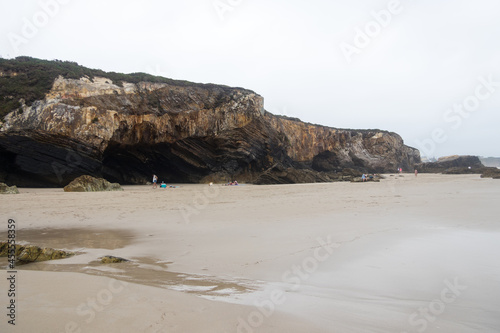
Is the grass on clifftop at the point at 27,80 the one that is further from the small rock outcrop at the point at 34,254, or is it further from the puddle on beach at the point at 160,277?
the puddle on beach at the point at 160,277

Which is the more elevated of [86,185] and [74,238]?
[86,185]

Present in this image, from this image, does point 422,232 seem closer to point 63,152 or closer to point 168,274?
point 168,274

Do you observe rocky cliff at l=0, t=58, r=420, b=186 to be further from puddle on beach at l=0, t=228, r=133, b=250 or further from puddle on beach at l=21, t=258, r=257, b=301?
puddle on beach at l=21, t=258, r=257, b=301

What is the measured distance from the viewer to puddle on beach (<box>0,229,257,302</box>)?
2.86 metres

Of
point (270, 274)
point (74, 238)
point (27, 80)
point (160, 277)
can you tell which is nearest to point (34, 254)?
point (74, 238)

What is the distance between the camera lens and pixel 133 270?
3539 mm

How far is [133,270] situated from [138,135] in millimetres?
19042

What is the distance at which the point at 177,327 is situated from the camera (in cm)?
190

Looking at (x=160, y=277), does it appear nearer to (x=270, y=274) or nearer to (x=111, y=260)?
(x=111, y=260)

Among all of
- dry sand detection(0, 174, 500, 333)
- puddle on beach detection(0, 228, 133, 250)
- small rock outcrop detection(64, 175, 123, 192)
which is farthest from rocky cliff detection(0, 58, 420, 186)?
puddle on beach detection(0, 228, 133, 250)

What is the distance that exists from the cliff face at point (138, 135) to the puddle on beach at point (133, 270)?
548 inches

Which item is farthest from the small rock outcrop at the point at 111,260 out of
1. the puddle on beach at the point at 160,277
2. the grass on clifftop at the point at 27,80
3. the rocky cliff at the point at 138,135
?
the grass on clifftop at the point at 27,80

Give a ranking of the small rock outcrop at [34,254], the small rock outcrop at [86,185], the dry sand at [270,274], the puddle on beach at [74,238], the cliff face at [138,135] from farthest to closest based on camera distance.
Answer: the cliff face at [138,135], the small rock outcrop at [86,185], the puddle on beach at [74,238], the small rock outcrop at [34,254], the dry sand at [270,274]

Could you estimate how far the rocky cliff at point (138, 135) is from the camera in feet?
55.7
